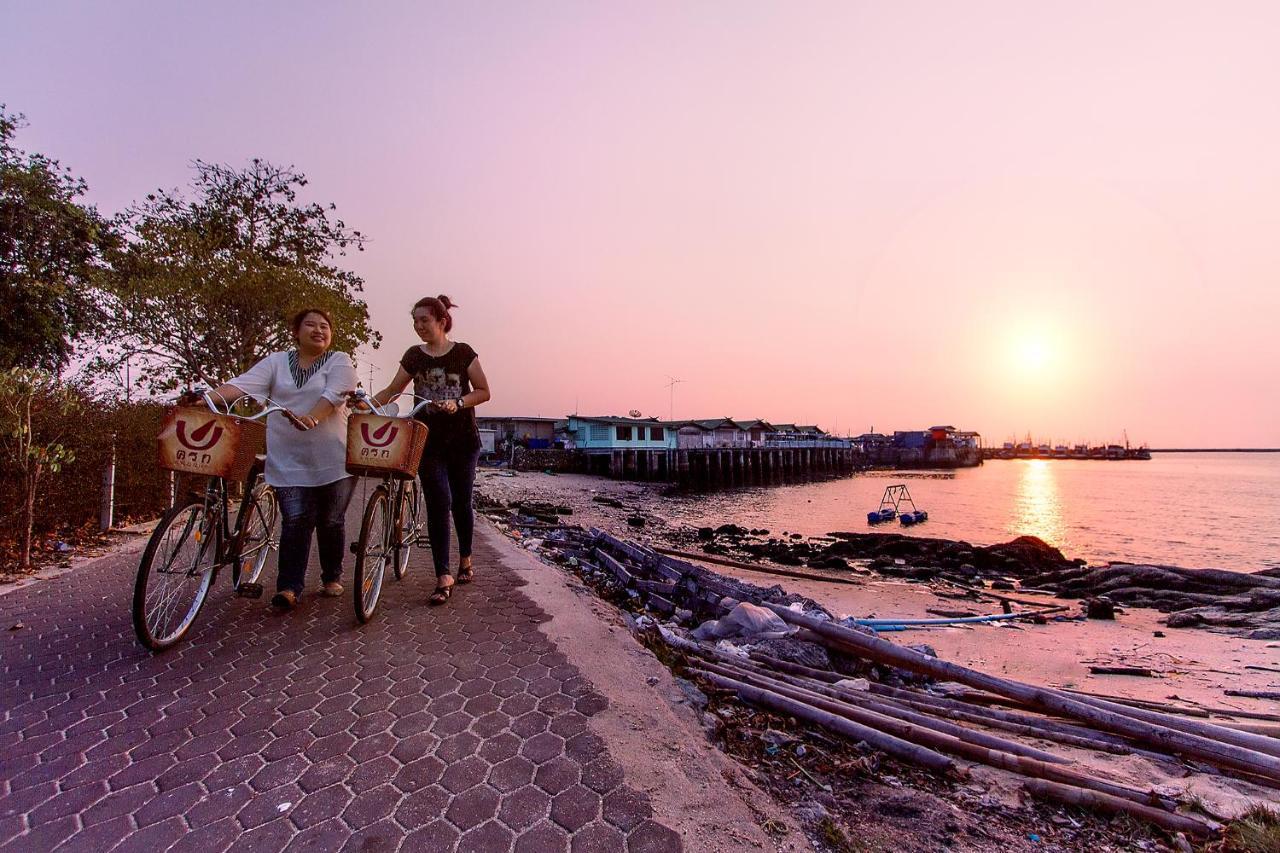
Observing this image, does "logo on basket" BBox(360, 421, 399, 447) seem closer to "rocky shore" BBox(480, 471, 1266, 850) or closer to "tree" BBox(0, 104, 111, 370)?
"rocky shore" BBox(480, 471, 1266, 850)

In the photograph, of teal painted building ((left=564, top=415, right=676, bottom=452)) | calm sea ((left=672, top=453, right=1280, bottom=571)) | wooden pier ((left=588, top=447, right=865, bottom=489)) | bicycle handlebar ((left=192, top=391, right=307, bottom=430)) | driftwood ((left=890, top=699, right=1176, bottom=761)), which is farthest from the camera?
teal painted building ((left=564, top=415, right=676, bottom=452))

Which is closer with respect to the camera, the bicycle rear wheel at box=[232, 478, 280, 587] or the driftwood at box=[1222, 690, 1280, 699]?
the bicycle rear wheel at box=[232, 478, 280, 587]

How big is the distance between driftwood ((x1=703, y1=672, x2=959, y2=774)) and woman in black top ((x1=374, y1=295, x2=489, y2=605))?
2318mm

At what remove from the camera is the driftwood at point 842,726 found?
8.73 feet

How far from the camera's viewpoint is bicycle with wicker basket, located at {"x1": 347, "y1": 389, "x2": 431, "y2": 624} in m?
3.55

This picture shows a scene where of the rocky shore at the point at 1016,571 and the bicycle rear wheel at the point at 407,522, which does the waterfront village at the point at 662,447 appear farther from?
the bicycle rear wheel at the point at 407,522

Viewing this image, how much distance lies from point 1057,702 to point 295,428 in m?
5.19

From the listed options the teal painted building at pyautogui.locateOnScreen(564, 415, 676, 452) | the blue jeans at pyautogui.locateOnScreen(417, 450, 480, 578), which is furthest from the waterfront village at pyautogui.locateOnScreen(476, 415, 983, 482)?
the blue jeans at pyautogui.locateOnScreen(417, 450, 480, 578)

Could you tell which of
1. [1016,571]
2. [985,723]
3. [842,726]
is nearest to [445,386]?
[842,726]

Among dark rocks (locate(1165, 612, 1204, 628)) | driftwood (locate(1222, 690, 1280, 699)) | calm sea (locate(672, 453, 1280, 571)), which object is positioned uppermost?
driftwood (locate(1222, 690, 1280, 699))

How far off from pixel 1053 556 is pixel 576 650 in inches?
684

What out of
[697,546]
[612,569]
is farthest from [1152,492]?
[612,569]

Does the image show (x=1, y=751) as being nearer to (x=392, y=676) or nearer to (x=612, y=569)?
(x=392, y=676)

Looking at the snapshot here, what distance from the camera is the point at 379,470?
3691 mm
